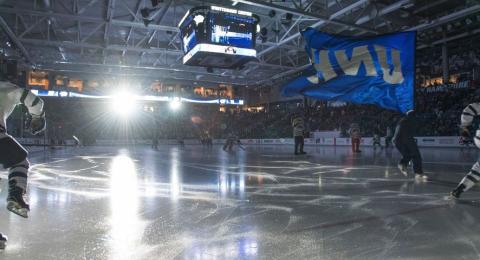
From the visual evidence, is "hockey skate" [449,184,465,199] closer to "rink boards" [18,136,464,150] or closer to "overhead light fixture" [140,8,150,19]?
"overhead light fixture" [140,8,150,19]

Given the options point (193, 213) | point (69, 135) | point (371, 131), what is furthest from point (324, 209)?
point (69, 135)

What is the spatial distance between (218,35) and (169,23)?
7.73 m

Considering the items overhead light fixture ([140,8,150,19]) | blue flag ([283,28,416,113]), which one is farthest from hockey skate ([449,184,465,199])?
overhead light fixture ([140,8,150,19])

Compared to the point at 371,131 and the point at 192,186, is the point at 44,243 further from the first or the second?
the point at 371,131

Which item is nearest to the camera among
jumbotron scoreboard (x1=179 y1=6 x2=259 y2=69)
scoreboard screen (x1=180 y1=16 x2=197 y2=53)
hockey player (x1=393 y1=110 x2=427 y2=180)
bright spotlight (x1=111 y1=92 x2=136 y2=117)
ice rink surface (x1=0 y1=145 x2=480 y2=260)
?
ice rink surface (x1=0 y1=145 x2=480 y2=260)

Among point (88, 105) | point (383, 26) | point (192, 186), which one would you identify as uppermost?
point (383, 26)

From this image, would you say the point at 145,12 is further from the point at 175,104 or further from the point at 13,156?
the point at 175,104

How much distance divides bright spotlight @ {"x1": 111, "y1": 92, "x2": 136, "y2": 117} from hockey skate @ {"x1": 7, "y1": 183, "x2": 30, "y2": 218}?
34985 millimetres

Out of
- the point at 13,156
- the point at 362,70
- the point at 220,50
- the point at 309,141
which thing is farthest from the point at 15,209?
the point at 309,141

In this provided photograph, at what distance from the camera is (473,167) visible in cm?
527

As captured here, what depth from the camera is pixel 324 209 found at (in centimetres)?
467

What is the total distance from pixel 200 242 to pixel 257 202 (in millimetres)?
2011

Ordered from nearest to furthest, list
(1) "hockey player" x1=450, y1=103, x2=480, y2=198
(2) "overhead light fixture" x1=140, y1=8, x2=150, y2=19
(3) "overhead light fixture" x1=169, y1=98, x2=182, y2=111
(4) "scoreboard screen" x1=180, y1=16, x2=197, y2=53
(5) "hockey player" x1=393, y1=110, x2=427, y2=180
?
(1) "hockey player" x1=450, y1=103, x2=480, y2=198, (5) "hockey player" x1=393, y1=110, x2=427, y2=180, (4) "scoreboard screen" x1=180, y1=16, x2=197, y2=53, (2) "overhead light fixture" x1=140, y1=8, x2=150, y2=19, (3) "overhead light fixture" x1=169, y1=98, x2=182, y2=111

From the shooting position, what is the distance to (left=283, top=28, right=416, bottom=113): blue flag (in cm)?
703
